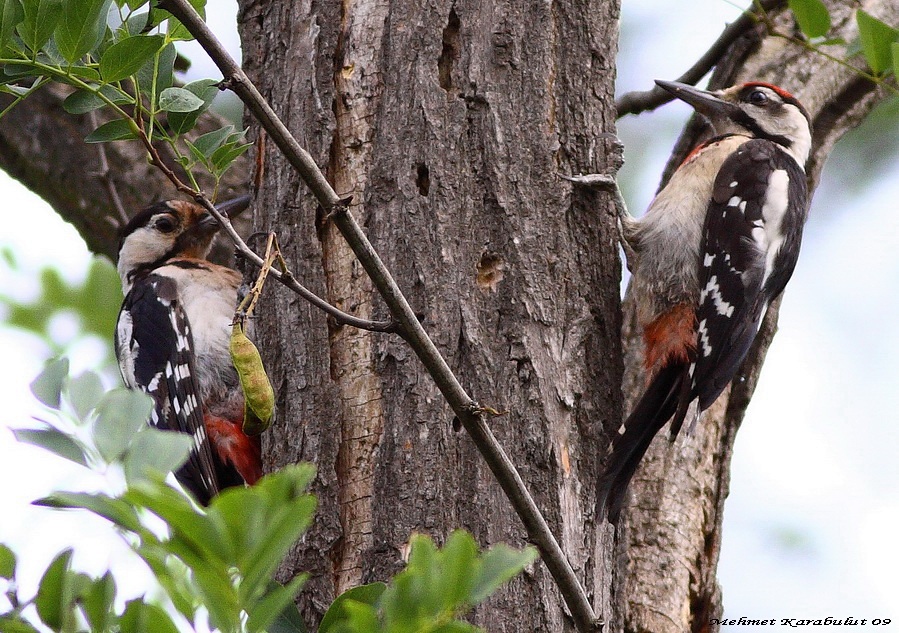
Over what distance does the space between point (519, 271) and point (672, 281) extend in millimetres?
1049

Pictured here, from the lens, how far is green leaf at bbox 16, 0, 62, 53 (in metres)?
1.48

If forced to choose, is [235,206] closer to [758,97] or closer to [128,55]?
[758,97]

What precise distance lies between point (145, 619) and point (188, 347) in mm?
2496

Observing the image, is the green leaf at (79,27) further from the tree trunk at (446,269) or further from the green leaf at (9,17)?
the tree trunk at (446,269)

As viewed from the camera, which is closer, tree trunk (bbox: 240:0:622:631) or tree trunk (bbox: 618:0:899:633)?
tree trunk (bbox: 240:0:622:631)

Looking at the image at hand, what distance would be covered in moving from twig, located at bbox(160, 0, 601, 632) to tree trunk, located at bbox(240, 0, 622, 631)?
1.56ft

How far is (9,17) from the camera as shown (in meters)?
1.46

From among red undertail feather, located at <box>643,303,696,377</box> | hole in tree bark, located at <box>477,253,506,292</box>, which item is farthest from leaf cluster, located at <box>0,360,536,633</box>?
red undertail feather, located at <box>643,303,696,377</box>

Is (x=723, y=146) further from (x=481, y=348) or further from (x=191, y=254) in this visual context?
(x=191, y=254)

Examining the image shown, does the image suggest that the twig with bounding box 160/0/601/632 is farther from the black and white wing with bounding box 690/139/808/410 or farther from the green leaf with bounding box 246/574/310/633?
the black and white wing with bounding box 690/139/808/410

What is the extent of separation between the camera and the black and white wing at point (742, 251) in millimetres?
2834

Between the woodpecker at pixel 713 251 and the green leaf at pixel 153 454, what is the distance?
1.78 metres

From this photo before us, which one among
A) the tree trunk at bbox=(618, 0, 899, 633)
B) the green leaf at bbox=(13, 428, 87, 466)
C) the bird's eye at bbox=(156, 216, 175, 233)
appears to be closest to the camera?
the green leaf at bbox=(13, 428, 87, 466)

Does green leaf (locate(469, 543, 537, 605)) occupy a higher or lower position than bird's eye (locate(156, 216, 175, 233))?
lower
